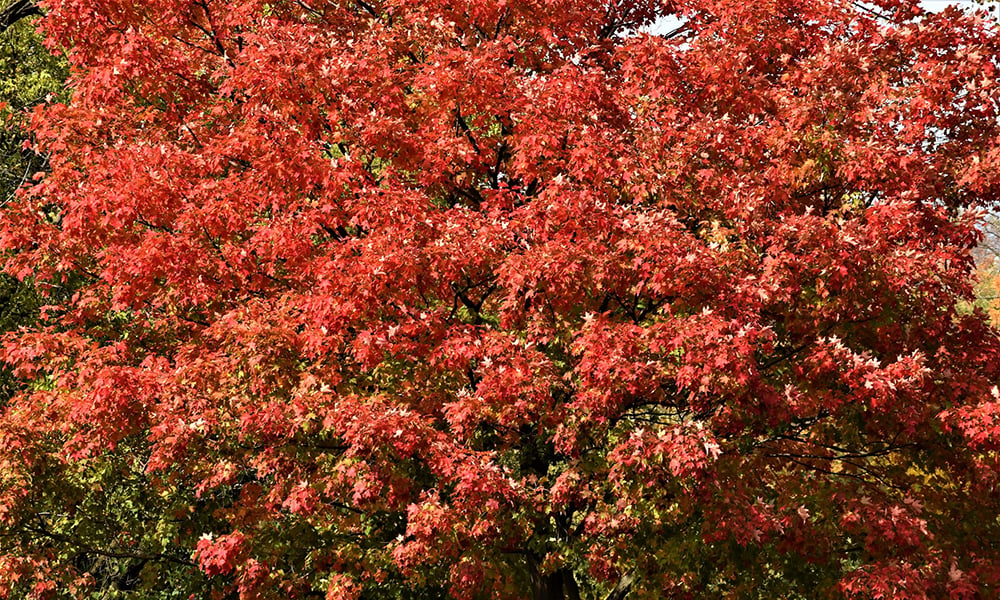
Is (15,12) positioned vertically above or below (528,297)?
above

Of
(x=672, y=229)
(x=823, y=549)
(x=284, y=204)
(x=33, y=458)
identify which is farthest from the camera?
(x=33, y=458)

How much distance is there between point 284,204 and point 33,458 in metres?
4.10

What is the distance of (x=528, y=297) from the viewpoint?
8.48m

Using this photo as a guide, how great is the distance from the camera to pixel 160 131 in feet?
34.9

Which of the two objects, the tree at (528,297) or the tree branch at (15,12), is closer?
the tree at (528,297)

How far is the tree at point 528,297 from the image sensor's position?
8055 mm

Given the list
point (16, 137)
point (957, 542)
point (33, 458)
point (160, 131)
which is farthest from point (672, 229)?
point (16, 137)

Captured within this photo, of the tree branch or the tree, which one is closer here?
the tree

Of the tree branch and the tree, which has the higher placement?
the tree branch

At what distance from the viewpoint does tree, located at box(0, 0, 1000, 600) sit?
8.05 m

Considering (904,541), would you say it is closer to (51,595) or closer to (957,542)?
(957,542)

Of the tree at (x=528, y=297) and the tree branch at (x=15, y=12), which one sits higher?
the tree branch at (x=15, y=12)

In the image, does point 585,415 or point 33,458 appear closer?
point 585,415

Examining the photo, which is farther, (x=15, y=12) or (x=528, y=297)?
(x=15, y=12)
